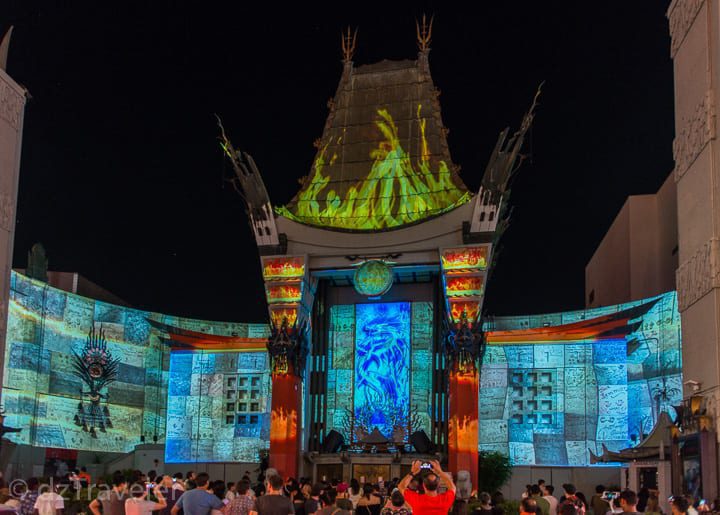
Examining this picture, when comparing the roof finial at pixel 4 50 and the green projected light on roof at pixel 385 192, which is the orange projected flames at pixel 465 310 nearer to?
the green projected light on roof at pixel 385 192

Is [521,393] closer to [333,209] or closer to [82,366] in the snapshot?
[333,209]

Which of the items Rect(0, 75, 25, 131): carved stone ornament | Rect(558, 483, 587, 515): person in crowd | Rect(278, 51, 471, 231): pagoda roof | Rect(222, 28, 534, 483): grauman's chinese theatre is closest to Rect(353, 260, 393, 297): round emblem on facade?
Rect(222, 28, 534, 483): grauman's chinese theatre

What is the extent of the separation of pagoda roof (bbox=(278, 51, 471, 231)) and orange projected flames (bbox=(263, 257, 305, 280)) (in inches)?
56.8

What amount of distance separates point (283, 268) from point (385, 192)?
452 cm

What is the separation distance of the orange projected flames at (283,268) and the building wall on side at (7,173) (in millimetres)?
10858

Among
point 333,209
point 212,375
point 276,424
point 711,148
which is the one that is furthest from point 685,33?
point 212,375

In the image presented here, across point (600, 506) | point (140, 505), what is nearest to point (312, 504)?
point (140, 505)

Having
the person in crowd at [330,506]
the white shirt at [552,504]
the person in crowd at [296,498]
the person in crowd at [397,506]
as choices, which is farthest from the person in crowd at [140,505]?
the white shirt at [552,504]

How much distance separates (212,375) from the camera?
35.9 meters

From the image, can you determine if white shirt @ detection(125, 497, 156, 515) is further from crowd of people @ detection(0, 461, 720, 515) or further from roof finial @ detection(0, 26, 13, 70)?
roof finial @ detection(0, 26, 13, 70)

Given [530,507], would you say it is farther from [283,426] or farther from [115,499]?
[283,426]

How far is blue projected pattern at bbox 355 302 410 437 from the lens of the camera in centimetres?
3319

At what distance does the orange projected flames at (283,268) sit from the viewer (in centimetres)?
3238

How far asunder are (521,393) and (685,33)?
652 inches
